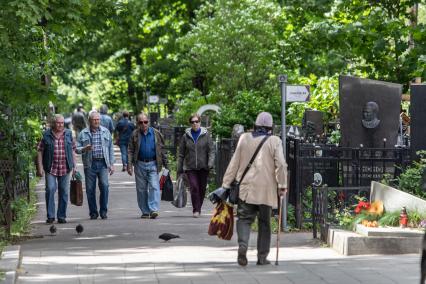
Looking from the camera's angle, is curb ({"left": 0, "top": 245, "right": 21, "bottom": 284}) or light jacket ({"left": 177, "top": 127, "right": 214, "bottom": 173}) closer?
curb ({"left": 0, "top": 245, "right": 21, "bottom": 284})

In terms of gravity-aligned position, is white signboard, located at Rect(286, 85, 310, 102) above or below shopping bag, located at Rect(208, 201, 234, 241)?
above

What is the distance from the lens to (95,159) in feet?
63.1

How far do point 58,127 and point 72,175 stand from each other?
80cm

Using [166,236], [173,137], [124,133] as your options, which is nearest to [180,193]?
[166,236]

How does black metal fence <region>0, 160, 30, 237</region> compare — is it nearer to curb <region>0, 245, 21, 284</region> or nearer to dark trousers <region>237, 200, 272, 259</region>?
curb <region>0, 245, 21, 284</region>

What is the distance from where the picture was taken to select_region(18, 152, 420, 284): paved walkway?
11320mm

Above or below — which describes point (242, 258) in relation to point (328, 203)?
below

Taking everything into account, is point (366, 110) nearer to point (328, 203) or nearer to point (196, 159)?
point (196, 159)

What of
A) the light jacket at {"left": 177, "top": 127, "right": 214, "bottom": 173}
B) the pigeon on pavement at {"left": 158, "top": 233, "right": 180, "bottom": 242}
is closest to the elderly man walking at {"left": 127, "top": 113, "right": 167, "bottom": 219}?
the light jacket at {"left": 177, "top": 127, "right": 214, "bottom": 173}

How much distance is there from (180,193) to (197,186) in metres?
0.36

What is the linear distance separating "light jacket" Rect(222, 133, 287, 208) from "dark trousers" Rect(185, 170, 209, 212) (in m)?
6.68

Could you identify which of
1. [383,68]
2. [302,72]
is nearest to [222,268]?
[383,68]

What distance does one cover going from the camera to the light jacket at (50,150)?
18406 mm

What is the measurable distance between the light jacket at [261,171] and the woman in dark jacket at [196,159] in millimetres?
6644
